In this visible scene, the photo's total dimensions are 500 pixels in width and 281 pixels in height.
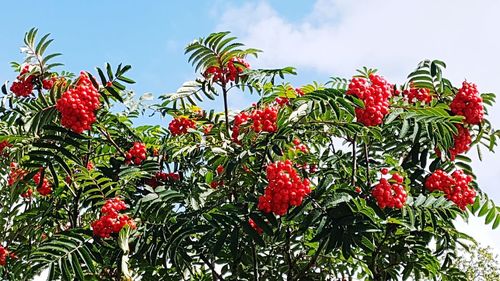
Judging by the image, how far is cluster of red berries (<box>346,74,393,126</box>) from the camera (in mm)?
3992

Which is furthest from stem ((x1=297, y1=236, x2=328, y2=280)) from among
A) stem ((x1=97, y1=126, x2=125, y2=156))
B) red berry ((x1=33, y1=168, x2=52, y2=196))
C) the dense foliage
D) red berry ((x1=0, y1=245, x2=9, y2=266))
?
red berry ((x1=0, y1=245, x2=9, y2=266))

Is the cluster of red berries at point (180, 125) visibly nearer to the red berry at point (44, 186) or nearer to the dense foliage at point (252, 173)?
the dense foliage at point (252, 173)

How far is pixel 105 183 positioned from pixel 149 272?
0.93 m

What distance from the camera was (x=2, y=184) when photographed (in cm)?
667

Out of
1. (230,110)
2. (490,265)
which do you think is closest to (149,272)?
(230,110)

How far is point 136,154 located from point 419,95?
7.19ft

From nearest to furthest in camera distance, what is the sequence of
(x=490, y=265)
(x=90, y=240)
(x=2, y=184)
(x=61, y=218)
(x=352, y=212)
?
(x=352, y=212) < (x=90, y=240) < (x=61, y=218) < (x=2, y=184) < (x=490, y=265)

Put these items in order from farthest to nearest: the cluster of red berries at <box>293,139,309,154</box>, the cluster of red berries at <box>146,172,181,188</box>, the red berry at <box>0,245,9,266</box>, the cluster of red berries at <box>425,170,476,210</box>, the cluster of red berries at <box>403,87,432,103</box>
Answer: the red berry at <box>0,245,9,266</box> → the cluster of red berries at <box>146,172,181,188</box> → the cluster of red berries at <box>403,87,432,103</box> → the cluster of red berries at <box>293,139,309,154</box> → the cluster of red berries at <box>425,170,476,210</box>


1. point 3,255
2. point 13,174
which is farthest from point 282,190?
point 3,255

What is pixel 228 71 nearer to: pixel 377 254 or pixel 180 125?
pixel 180 125

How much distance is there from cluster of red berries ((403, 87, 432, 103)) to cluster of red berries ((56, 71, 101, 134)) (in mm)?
2346

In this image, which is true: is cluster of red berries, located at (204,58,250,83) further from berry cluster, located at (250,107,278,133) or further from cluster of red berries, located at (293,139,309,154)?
berry cluster, located at (250,107,278,133)

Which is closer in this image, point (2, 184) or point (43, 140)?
point (43, 140)

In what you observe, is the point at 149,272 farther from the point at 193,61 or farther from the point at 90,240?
the point at 193,61
